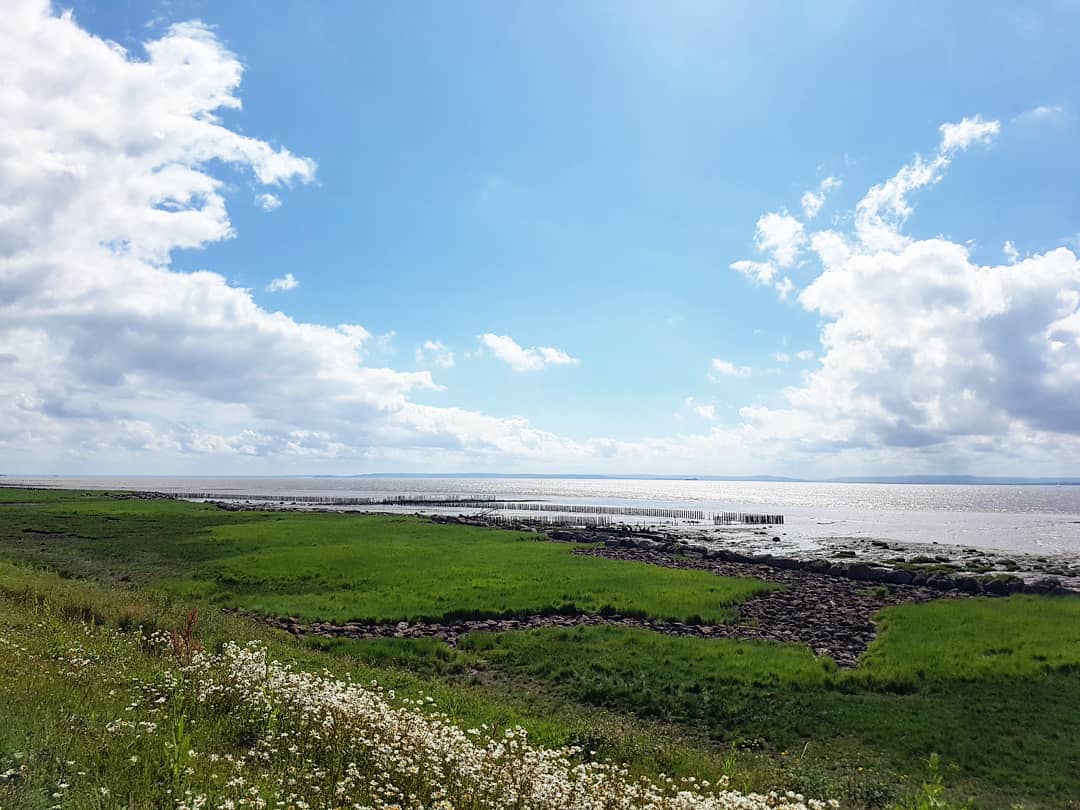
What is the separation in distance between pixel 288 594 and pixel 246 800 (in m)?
24.9

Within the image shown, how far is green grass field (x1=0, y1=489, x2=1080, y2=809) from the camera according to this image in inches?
433

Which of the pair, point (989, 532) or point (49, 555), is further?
point (989, 532)

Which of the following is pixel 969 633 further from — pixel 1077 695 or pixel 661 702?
pixel 661 702

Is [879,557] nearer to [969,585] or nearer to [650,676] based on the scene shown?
[969,585]

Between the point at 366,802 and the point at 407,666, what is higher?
the point at 366,802

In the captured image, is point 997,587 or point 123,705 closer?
point 123,705

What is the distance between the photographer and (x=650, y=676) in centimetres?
1797

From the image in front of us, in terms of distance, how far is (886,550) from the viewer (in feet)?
200

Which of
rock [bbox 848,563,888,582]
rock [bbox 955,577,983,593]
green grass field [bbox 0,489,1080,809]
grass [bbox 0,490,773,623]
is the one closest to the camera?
green grass field [bbox 0,489,1080,809]

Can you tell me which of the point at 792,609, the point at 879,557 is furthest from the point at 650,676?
the point at 879,557

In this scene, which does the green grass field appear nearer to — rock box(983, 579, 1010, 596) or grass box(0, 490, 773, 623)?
grass box(0, 490, 773, 623)

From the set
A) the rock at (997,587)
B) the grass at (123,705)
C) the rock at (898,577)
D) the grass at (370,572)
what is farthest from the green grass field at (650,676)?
the rock at (898,577)

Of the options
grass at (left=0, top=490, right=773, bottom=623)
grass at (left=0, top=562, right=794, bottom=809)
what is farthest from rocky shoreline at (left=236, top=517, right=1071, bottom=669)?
grass at (left=0, top=562, right=794, bottom=809)

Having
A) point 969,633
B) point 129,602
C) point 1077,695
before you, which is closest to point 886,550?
point 969,633
